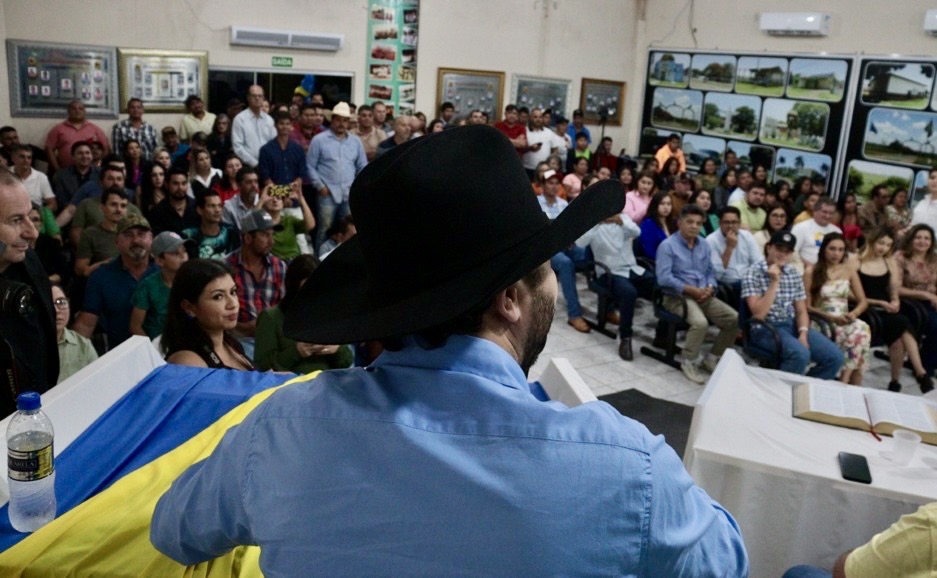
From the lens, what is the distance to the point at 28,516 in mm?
1527

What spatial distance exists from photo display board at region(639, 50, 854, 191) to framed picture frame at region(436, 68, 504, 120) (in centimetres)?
265

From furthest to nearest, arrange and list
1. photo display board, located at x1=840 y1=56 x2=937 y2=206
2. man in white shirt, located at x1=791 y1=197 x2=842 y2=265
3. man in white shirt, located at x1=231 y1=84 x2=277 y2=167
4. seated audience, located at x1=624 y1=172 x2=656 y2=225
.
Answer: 1. photo display board, located at x1=840 y1=56 x2=937 y2=206
2. man in white shirt, located at x1=231 y1=84 x2=277 y2=167
3. seated audience, located at x1=624 y1=172 x2=656 y2=225
4. man in white shirt, located at x1=791 y1=197 x2=842 y2=265

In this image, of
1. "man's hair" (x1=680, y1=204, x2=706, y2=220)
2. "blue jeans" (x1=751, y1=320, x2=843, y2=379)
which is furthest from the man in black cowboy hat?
"man's hair" (x1=680, y1=204, x2=706, y2=220)

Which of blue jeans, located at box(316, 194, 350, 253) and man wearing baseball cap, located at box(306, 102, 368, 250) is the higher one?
man wearing baseball cap, located at box(306, 102, 368, 250)

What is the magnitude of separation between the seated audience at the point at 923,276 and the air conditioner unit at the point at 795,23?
15.0 ft

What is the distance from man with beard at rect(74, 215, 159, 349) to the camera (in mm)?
3873

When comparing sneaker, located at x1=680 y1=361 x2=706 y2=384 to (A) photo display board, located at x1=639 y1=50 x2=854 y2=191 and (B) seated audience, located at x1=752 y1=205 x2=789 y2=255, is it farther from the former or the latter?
(A) photo display board, located at x1=639 y1=50 x2=854 y2=191

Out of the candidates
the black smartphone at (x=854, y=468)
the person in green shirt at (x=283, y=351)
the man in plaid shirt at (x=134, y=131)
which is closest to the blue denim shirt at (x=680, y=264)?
the person in green shirt at (x=283, y=351)

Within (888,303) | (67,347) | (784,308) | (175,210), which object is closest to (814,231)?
(888,303)

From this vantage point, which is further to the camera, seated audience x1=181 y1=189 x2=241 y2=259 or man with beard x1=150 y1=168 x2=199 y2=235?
man with beard x1=150 y1=168 x2=199 y2=235

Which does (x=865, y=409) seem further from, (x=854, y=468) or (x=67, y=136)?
(x=67, y=136)

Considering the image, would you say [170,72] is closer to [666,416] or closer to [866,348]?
[666,416]

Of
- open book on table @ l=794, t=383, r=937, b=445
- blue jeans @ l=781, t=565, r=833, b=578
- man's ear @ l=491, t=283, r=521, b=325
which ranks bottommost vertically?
blue jeans @ l=781, t=565, r=833, b=578

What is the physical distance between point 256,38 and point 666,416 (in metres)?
6.16
